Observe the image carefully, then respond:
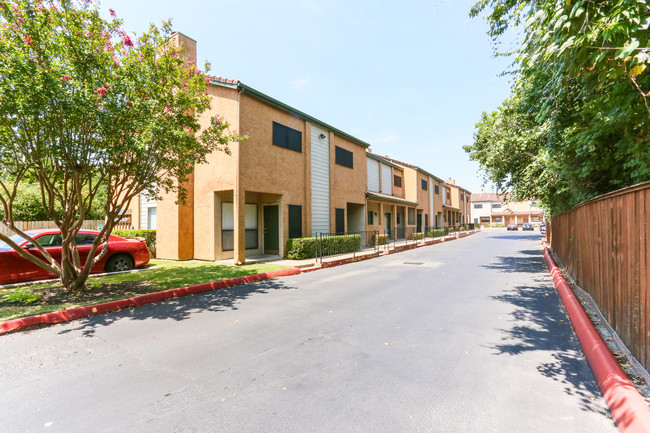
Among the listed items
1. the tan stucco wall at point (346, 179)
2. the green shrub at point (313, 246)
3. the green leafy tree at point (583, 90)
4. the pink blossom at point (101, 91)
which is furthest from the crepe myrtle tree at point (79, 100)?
the tan stucco wall at point (346, 179)

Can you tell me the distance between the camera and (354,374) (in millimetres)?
3350

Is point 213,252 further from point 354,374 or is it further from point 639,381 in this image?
point 639,381

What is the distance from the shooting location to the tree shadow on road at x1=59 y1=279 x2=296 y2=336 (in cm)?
525

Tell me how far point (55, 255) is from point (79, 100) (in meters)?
5.42

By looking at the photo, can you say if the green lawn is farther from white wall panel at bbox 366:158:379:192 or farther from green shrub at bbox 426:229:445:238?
green shrub at bbox 426:229:445:238

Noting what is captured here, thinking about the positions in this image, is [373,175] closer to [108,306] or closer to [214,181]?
[214,181]

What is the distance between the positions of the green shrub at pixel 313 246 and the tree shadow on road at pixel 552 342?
8.03 metres

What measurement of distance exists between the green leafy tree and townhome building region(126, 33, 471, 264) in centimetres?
828

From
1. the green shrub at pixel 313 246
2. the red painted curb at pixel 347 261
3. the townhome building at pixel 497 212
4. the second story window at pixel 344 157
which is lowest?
the red painted curb at pixel 347 261

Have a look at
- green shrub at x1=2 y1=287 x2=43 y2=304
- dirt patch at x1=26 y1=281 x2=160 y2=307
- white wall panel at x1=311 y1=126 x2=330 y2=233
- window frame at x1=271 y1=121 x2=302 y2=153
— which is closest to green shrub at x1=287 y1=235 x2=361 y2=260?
white wall panel at x1=311 y1=126 x2=330 y2=233

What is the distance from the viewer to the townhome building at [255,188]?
11.9 metres

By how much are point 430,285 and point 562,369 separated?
4.81 metres

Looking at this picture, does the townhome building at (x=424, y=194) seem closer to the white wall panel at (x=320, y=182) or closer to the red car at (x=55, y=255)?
the white wall panel at (x=320, y=182)

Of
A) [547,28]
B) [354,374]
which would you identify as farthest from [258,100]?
[354,374]
